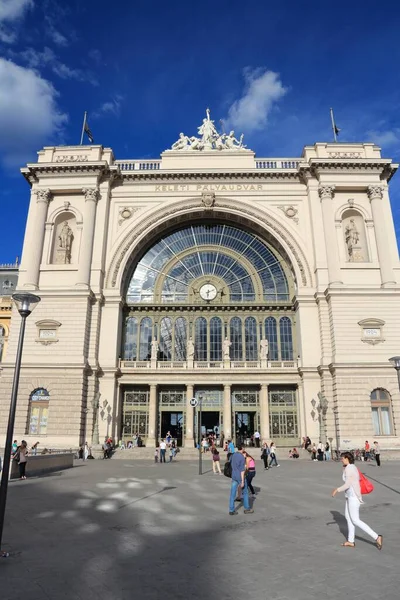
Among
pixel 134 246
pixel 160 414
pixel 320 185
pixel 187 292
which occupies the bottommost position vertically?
pixel 160 414

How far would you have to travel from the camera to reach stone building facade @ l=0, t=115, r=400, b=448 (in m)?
35.2

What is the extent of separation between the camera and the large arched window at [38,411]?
1362 inches

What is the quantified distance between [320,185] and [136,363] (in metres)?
24.2

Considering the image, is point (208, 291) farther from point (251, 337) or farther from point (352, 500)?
point (352, 500)

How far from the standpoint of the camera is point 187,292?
4234 cm

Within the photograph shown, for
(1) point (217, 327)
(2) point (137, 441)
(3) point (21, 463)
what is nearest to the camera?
(3) point (21, 463)

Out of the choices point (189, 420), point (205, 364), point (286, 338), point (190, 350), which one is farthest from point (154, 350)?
point (286, 338)

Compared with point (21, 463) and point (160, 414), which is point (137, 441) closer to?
point (160, 414)

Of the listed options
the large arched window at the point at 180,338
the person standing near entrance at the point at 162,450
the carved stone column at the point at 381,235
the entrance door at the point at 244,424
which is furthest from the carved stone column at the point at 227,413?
the carved stone column at the point at 381,235

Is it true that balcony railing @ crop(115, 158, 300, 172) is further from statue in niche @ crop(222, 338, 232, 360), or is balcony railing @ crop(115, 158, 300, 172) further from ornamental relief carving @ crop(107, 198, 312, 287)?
statue in niche @ crop(222, 338, 232, 360)

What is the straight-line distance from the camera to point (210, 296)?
4212cm

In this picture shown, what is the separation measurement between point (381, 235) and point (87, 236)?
88.6 ft

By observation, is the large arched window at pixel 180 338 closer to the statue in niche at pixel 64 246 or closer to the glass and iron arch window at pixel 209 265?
the glass and iron arch window at pixel 209 265

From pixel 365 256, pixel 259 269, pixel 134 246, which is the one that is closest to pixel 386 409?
pixel 365 256
